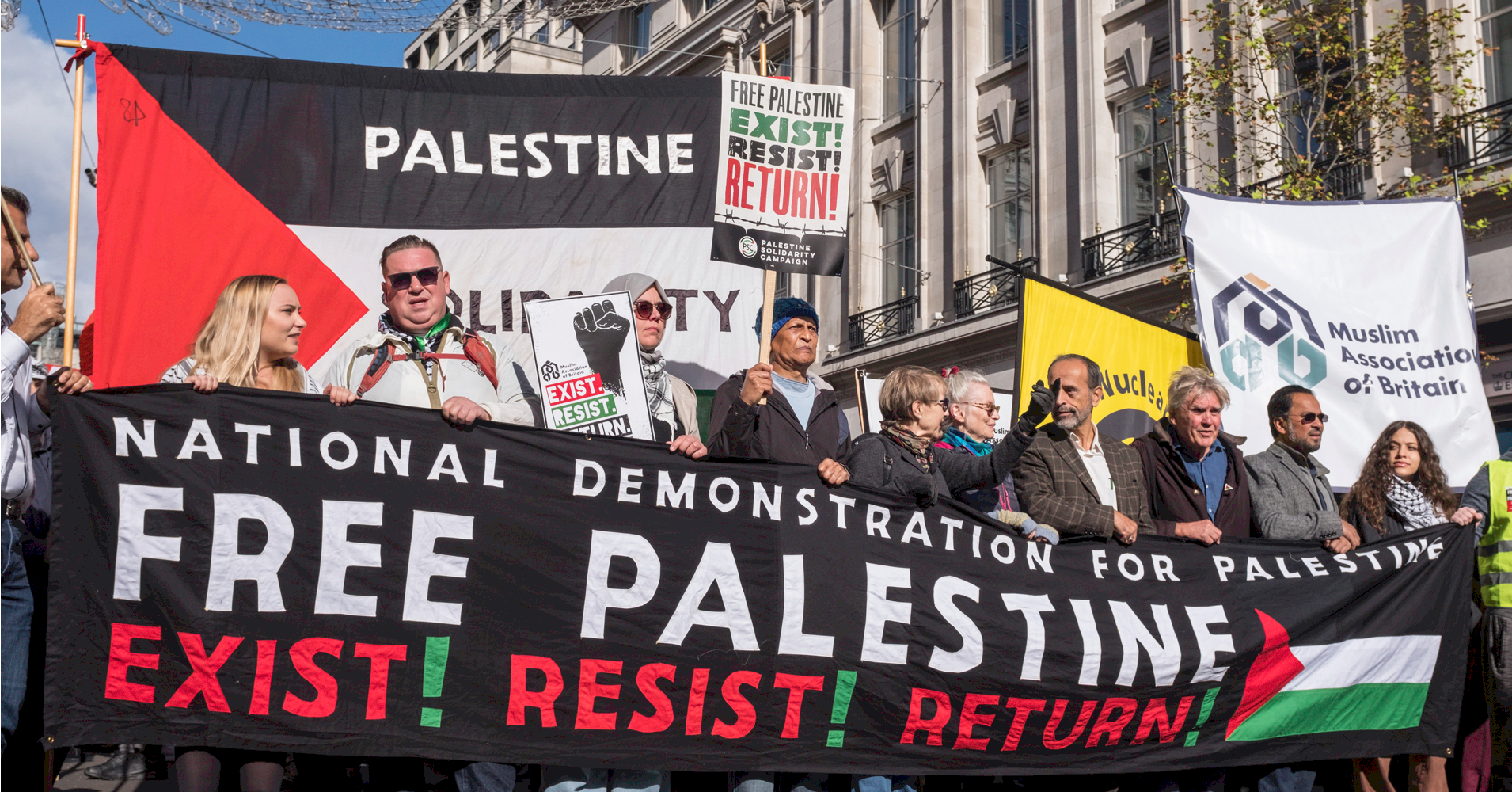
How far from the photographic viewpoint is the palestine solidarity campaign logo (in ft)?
17.4

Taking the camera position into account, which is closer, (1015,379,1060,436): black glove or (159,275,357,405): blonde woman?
(159,275,357,405): blonde woman

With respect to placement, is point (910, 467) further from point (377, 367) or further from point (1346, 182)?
point (1346, 182)

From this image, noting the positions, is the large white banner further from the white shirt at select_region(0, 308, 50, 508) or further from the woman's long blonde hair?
the white shirt at select_region(0, 308, 50, 508)

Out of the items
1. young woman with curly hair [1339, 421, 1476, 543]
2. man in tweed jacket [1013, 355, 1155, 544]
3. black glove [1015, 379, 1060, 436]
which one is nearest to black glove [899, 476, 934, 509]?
black glove [1015, 379, 1060, 436]

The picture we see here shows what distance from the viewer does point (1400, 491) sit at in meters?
6.19

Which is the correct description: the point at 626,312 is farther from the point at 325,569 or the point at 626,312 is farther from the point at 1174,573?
the point at 1174,573

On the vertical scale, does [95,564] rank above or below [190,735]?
above

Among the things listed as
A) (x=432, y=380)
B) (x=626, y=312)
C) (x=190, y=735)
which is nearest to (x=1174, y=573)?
A: (x=626, y=312)

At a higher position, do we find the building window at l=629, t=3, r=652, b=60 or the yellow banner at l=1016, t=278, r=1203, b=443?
the building window at l=629, t=3, r=652, b=60

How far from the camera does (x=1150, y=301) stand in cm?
1789

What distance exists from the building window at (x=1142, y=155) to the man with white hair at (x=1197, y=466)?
44.3ft

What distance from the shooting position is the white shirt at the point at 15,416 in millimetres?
3945

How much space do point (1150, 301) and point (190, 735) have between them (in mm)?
15781

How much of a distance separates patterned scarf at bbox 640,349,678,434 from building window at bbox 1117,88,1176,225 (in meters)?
14.2
